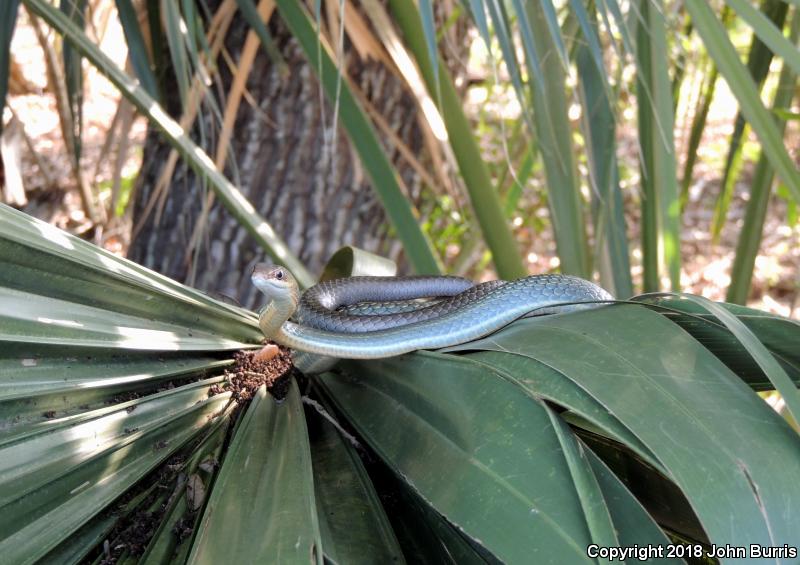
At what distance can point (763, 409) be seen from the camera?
0.93 metres

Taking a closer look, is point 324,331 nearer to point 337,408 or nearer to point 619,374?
point 337,408

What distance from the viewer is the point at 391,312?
173cm

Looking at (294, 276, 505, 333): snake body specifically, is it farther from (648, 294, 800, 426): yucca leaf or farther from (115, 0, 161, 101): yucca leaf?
(115, 0, 161, 101): yucca leaf

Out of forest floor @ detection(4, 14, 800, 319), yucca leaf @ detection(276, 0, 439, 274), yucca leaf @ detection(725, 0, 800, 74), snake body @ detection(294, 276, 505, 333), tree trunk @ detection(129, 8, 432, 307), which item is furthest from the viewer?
forest floor @ detection(4, 14, 800, 319)

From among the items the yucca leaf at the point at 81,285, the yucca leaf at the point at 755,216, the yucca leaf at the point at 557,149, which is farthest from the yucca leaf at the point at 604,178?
the yucca leaf at the point at 81,285

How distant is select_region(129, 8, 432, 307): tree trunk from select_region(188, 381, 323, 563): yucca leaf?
7.33ft

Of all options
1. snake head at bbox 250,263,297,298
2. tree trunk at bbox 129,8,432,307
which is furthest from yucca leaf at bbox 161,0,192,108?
tree trunk at bbox 129,8,432,307

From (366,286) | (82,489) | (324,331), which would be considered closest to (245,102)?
(366,286)

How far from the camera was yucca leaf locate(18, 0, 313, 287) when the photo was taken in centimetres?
190

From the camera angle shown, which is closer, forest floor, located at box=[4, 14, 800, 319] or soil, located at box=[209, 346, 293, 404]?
soil, located at box=[209, 346, 293, 404]

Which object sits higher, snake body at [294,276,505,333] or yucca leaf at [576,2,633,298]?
yucca leaf at [576,2,633,298]

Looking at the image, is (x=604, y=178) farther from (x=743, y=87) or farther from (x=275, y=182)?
(x=275, y=182)

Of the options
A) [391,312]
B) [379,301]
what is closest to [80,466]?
[391,312]

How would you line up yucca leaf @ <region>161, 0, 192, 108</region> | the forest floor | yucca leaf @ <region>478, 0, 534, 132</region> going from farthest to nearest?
the forest floor, yucca leaf @ <region>161, 0, 192, 108</region>, yucca leaf @ <region>478, 0, 534, 132</region>
